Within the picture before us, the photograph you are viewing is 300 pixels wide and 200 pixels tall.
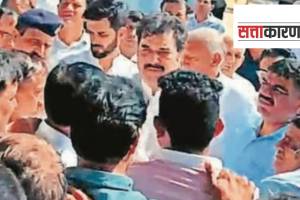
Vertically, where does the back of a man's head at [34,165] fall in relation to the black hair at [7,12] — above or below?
below

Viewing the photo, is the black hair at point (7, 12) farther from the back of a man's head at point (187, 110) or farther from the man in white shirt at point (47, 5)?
the back of a man's head at point (187, 110)

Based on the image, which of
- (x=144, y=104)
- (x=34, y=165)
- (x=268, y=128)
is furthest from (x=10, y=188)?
(x=268, y=128)

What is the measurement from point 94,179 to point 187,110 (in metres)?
0.23

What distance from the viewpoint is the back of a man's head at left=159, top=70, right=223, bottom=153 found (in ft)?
4.35

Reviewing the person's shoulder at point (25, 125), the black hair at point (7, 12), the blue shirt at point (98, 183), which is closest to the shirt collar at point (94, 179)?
the blue shirt at point (98, 183)

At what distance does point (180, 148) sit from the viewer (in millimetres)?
1336

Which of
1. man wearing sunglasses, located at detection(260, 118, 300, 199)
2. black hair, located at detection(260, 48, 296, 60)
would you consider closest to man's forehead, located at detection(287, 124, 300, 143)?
man wearing sunglasses, located at detection(260, 118, 300, 199)

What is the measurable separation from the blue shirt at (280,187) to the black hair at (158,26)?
32 cm

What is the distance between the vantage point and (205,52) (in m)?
1.35

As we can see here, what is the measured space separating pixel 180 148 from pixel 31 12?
396 mm

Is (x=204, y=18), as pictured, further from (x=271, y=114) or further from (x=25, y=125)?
(x=25, y=125)

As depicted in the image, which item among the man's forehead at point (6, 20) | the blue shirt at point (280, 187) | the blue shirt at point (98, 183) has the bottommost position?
the blue shirt at point (280, 187)

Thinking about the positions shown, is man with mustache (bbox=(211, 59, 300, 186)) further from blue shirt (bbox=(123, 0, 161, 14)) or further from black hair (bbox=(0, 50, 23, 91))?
black hair (bbox=(0, 50, 23, 91))

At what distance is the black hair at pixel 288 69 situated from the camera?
1.36m
